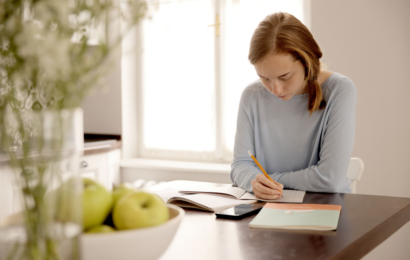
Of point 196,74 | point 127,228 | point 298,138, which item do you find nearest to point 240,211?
point 127,228

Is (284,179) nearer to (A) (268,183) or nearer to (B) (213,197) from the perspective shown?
(A) (268,183)

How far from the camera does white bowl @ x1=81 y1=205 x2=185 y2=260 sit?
51 cm

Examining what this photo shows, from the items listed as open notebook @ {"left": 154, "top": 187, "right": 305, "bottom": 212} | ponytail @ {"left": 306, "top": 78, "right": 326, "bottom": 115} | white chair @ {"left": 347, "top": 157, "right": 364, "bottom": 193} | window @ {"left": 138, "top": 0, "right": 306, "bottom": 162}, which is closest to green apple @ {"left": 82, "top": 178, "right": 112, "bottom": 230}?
→ open notebook @ {"left": 154, "top": 187, "right": 305, "bottom": 212}

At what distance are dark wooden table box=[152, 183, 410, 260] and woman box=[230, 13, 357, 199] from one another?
0.31 metres

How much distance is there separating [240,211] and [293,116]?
2.51ft

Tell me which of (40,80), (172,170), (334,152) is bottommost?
(172,170)

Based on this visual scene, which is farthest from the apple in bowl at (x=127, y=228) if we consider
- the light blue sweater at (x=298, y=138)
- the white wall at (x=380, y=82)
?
the white wall at (x=380, y=82)

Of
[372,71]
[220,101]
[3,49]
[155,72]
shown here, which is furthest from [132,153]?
[3,49]

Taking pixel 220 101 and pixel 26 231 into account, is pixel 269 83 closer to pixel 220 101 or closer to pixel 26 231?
pixel 26 231

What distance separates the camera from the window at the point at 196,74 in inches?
119

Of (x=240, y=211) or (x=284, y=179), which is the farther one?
(x=284, y=179)

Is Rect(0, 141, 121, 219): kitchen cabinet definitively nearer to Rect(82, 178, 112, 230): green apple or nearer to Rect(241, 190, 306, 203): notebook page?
Rect(241, 190, 306, 203): notebook page

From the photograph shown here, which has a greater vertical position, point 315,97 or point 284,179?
point 315,97

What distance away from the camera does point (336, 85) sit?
1.63m
